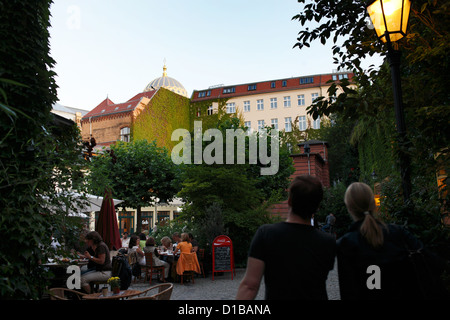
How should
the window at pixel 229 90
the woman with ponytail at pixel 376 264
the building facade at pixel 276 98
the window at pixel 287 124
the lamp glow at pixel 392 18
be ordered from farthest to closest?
the window at pixel 229 90 → the window at pixel 287 124 → the building facade at pixel 276 98 → the lamp glow at pixel 392 18 → the woman with ponytail at pixel 376 264

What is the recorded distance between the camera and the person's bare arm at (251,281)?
2.39 m

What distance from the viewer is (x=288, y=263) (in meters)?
2.44

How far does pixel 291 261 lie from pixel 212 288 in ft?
30.8

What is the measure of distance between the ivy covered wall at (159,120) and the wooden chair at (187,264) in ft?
Result: 126

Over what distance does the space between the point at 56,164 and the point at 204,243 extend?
33.5 ft

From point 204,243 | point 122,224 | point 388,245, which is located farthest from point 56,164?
point 122,224

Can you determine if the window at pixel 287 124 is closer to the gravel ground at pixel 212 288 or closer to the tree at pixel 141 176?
the tree at pixel 141 176

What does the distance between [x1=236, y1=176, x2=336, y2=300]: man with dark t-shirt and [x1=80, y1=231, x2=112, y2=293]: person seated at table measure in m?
6.40

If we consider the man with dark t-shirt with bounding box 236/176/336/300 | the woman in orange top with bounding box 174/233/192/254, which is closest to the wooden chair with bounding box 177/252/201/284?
the woman in orange top with bounding box 174/233/192/254

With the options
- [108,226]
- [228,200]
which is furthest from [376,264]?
[228,200]

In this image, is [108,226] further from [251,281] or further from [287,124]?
[287,124]
